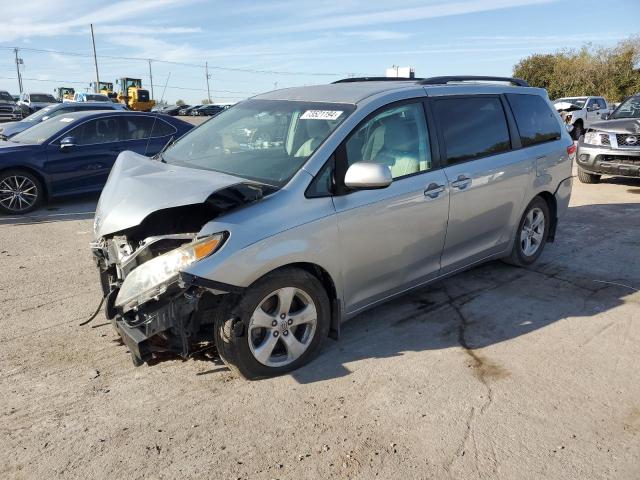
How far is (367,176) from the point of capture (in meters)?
3.43

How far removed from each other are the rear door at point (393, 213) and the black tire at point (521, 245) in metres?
1.42

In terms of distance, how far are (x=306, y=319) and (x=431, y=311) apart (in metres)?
1.43

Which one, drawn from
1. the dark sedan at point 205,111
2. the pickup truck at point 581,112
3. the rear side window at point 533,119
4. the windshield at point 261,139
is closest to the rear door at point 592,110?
the pickup truck at point 581,112

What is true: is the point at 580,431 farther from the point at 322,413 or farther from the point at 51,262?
the point at 51,262

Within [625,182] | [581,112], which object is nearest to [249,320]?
[625,182]

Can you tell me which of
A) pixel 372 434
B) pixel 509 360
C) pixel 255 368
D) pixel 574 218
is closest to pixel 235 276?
pixel 255 368

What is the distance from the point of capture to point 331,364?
3.63 meters

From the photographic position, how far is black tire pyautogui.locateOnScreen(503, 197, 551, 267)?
5360 mm

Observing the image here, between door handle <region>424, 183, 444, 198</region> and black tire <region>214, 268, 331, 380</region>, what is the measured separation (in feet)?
3.87

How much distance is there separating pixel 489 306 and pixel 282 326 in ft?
6.85

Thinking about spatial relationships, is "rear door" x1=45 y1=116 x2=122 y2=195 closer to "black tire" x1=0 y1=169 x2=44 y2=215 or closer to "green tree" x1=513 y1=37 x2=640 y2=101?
"black tire" x1=0 y1=169 x2=44 y2=215

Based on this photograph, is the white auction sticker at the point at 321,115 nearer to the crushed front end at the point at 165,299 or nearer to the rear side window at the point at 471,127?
the rear side window at the point at 471,127

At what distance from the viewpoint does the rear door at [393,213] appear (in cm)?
365

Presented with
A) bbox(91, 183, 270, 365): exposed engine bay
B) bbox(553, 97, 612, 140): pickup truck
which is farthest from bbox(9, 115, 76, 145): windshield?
bbox(553, 97, 612, 140): pickup truck
